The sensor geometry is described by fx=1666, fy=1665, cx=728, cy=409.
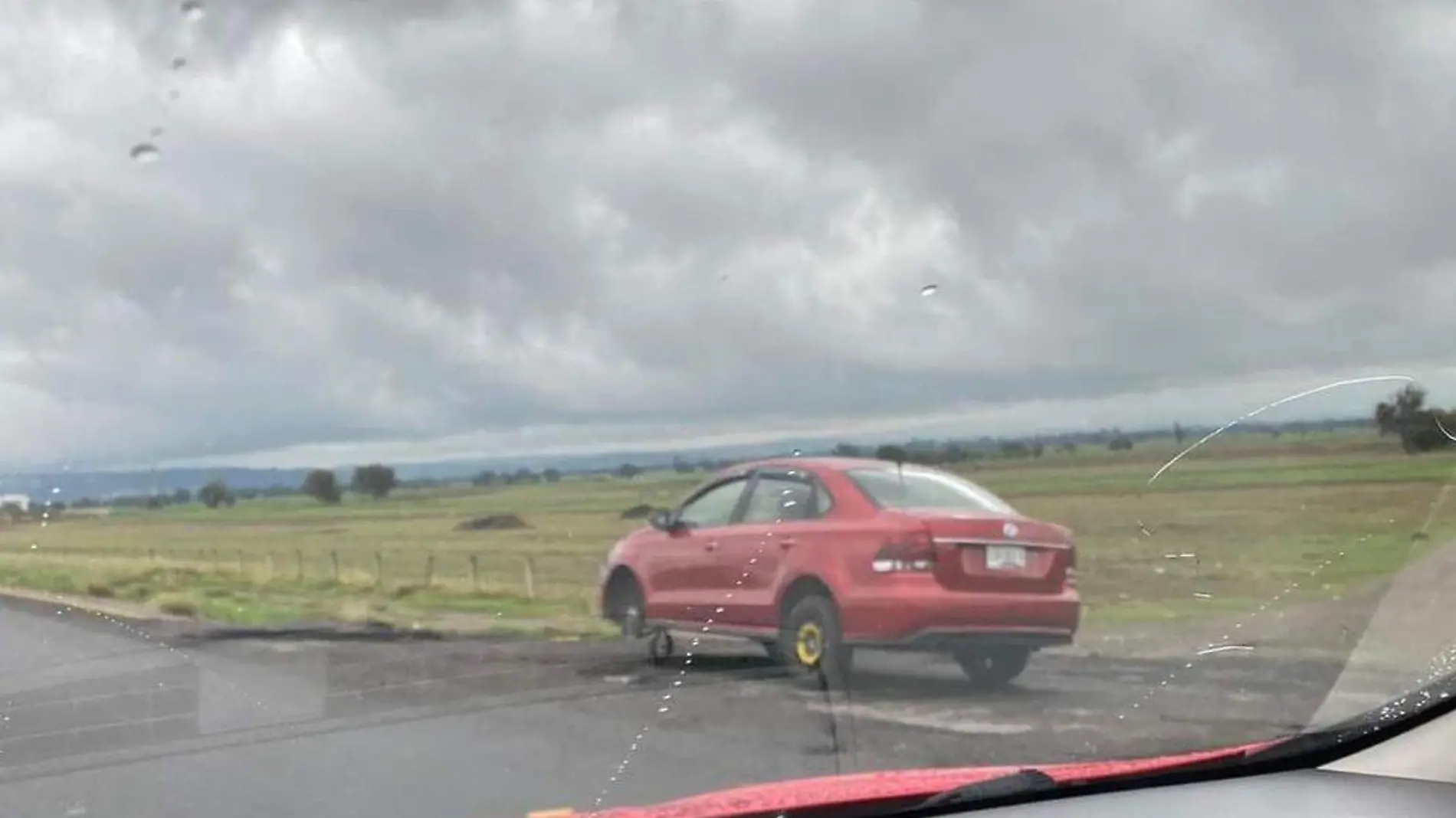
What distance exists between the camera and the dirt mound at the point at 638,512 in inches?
213

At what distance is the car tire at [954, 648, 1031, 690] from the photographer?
232 inches

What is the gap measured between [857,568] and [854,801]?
1.02 meters

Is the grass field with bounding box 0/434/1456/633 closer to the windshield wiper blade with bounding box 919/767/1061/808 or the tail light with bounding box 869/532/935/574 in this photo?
the tail light with bounding box 869/532/935/574

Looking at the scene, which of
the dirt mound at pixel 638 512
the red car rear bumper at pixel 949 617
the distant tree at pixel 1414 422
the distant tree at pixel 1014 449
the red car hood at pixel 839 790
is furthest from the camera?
the distant tree at pixel 1414 422

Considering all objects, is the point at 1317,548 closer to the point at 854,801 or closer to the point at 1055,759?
the point at 1055,759

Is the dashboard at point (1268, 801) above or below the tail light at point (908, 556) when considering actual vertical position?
below

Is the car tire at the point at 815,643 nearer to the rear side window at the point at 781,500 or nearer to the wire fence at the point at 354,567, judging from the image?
the rear side window at the point at 781,500

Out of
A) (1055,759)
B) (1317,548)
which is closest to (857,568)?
(1055,759)

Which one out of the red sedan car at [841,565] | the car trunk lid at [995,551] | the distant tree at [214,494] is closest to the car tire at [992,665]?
the red sedan car at [841,565]

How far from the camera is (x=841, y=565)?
18.6 ft

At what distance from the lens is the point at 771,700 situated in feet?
18.2

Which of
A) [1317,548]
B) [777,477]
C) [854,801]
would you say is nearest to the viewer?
[854,801]

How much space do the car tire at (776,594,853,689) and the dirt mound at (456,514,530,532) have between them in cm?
95

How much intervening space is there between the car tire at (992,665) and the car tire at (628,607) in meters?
1.15
